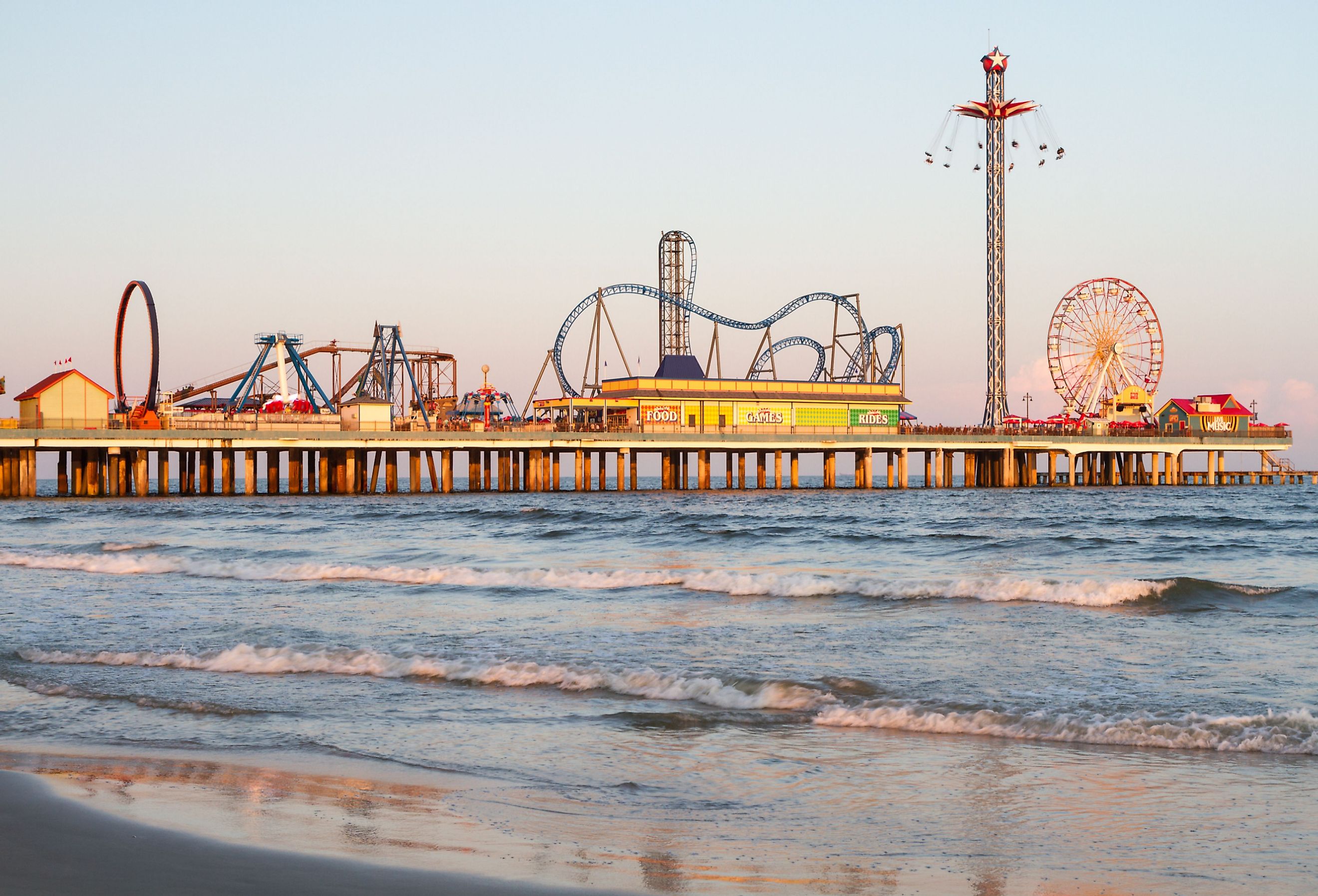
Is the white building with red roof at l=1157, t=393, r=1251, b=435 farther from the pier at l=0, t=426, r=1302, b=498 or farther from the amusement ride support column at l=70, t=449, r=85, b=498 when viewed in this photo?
the amusement ride support column at l=70, t=449, r=85, b=498

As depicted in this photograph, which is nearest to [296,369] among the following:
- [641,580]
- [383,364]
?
[383,364]

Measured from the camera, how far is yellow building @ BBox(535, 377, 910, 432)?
225 feet

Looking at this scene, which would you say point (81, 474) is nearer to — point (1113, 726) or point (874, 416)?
point (874, 416)

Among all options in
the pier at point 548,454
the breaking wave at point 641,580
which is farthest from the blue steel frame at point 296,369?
the breaking wave at point 641,580

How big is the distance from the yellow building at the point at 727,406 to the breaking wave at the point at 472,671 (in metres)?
53.6

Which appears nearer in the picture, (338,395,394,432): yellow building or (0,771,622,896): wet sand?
(0,771,622,896): wet sand

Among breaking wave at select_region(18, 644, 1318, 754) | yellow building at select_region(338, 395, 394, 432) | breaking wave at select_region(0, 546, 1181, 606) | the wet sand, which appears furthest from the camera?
yellow building at select_region(338, 395, 394, 432)

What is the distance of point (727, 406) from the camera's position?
227ft

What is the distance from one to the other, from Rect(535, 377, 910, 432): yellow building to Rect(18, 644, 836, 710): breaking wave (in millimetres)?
53614

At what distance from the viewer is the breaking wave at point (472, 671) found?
1086 cm

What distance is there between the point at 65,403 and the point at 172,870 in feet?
182

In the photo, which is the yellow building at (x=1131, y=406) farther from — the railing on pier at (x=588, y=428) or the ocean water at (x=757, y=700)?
the ocean water at (x=757, y=700)

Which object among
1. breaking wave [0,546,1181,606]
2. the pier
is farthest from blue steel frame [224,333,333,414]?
breaking wave [0,546,1181,606]

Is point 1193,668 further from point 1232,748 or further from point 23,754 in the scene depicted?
point 23,754
